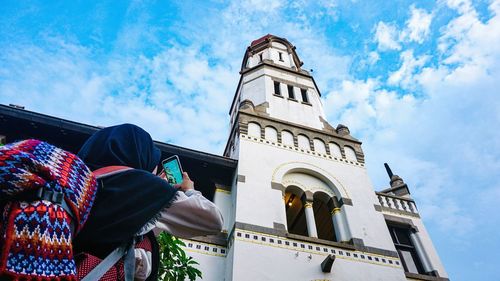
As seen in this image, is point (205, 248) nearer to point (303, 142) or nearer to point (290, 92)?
point (303, 142)

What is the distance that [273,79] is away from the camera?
53.3 feet

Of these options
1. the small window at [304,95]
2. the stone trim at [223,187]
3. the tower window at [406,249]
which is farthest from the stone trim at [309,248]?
the small window at [304,95]

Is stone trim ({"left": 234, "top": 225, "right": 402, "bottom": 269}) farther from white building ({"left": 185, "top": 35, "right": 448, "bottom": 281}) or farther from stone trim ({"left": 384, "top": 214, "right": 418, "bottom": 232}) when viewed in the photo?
stone trim ({"left": 384, "top": 214, "right": 418, "bottom": 232})

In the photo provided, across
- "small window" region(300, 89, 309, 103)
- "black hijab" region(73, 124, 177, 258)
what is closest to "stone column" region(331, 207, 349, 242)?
"small window" region(300, 89, 309, 103)

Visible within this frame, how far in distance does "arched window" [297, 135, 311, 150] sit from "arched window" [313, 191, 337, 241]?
1955 millimetres

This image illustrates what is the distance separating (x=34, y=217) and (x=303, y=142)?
36.4 feet

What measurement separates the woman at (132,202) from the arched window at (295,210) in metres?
8.31

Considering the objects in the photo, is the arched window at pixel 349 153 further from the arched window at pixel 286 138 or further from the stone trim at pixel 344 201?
the stone trim at pixel 344 201

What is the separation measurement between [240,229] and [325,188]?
3.77 metres

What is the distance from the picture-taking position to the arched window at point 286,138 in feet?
38.7

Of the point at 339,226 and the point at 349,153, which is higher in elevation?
the point at 349,153

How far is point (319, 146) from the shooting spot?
40.2 feet

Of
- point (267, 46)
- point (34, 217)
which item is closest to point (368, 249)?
point (34, 217)

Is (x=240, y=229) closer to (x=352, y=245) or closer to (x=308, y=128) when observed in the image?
(x=352, y=245)
